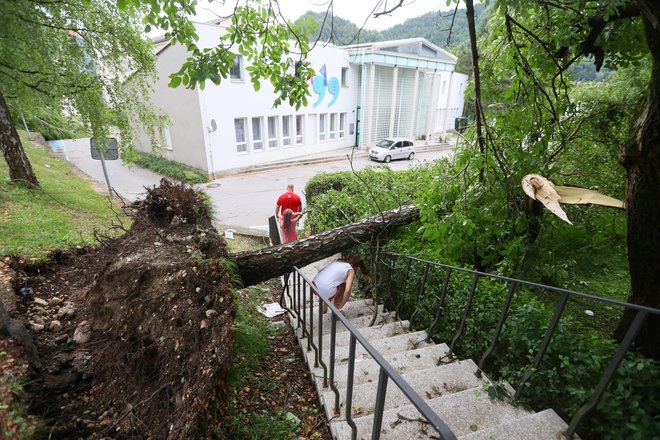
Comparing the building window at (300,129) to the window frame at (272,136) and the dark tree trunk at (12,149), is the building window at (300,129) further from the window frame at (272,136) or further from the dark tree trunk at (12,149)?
the dark tree trunk at (12,149)

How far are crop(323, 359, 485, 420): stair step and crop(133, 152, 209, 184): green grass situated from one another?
1327cm

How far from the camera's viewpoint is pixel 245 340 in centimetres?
237

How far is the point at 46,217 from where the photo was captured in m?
6.02

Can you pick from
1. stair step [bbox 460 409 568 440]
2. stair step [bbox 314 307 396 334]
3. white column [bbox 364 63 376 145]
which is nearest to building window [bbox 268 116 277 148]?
white column [bbox 364 63 376 145]

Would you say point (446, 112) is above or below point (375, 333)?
above

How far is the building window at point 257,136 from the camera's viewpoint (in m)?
16.9

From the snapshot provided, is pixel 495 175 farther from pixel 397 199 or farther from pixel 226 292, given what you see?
pixel 226 292

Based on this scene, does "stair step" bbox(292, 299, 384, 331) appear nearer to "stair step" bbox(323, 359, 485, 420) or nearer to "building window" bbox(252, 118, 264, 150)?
"stair step" bbox(323, 359, 485, 420)

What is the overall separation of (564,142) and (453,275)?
1.83 m

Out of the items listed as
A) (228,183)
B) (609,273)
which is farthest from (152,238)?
(228,183)

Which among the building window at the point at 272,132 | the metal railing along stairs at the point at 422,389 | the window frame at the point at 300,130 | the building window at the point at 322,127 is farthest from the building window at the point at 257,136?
the metal railing along stairs at the point at 422,389

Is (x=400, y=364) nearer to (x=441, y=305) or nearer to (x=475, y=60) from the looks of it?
(x=441, y=305)

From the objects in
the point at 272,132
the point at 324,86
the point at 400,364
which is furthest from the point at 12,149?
the point at 324,86

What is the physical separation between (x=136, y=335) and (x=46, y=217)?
5.36m
